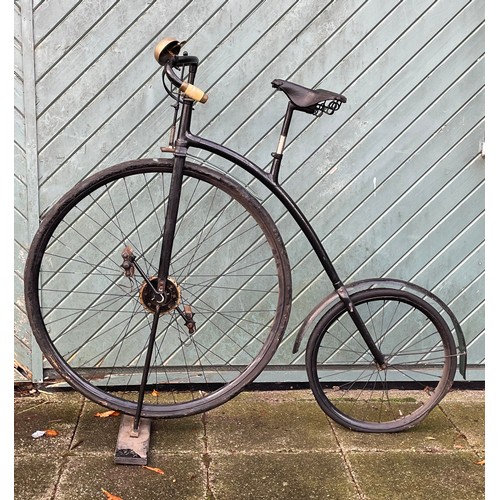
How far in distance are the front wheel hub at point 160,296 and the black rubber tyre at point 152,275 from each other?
0.56 m

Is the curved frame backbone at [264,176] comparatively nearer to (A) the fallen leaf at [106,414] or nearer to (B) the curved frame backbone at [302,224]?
(B) the curved frame backbone at [302,224]

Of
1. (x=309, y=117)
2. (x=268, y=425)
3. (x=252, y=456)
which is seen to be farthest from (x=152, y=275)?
(x=309, y=117)

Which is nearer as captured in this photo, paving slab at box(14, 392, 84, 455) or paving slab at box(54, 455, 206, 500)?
paving slab at box(54, 455, 206, 500)

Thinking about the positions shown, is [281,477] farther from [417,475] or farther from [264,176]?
[264,176]

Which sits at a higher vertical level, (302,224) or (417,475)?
(302,224)

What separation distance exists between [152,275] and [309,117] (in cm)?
132

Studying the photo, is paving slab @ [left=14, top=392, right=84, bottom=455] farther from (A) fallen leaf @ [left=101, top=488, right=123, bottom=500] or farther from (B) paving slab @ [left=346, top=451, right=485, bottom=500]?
(B) paving slab @ [left=346, top=451, right=485, bottom=500]

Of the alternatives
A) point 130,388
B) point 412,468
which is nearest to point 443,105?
point 412,468

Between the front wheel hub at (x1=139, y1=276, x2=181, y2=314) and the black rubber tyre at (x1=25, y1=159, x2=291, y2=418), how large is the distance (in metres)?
0.56

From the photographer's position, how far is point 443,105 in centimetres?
435

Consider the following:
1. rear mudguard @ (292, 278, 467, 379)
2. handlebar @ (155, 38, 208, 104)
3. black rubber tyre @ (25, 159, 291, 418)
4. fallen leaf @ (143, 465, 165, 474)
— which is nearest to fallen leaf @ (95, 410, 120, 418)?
black rubber tyre @ (25, 159, 291, 418)

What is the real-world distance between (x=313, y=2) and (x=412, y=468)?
263cm

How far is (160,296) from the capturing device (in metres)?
3.65

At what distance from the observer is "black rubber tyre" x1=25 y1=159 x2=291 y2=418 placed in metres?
4.36
